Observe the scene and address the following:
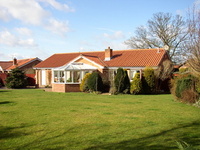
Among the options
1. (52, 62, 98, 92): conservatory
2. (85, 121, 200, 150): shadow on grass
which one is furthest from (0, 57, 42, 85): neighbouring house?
(85, 121, 200, 150): shadow on grass

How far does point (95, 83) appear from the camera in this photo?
24.3 m

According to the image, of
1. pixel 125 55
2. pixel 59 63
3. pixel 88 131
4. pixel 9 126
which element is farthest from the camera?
pixel 59 63

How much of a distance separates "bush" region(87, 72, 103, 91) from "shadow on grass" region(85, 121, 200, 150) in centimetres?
1594

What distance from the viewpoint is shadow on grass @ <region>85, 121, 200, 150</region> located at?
21.6 feet

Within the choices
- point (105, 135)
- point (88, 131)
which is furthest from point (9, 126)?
point (105, 135)

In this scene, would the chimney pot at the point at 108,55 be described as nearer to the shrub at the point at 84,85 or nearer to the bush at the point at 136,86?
the shrub at the point at 84,85

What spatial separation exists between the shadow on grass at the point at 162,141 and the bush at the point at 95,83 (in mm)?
15943

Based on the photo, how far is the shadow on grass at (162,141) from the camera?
6582mm

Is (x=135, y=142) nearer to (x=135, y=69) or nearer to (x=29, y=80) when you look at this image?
(x=135, y=69)

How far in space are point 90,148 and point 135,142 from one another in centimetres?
149

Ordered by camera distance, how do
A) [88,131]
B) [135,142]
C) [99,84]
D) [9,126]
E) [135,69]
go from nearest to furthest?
[135,142] → [88,131] → [9,126] → [99,84] → [135,69]

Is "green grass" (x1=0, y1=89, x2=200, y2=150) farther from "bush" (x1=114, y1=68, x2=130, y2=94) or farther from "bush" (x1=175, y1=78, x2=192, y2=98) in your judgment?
"bush" (x1=114, y1=68, x2=130, y2=94)

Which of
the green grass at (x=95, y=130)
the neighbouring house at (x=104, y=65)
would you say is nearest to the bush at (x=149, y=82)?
the neighbouring house at (x=104, y=65)

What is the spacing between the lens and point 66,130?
8.36 metres
